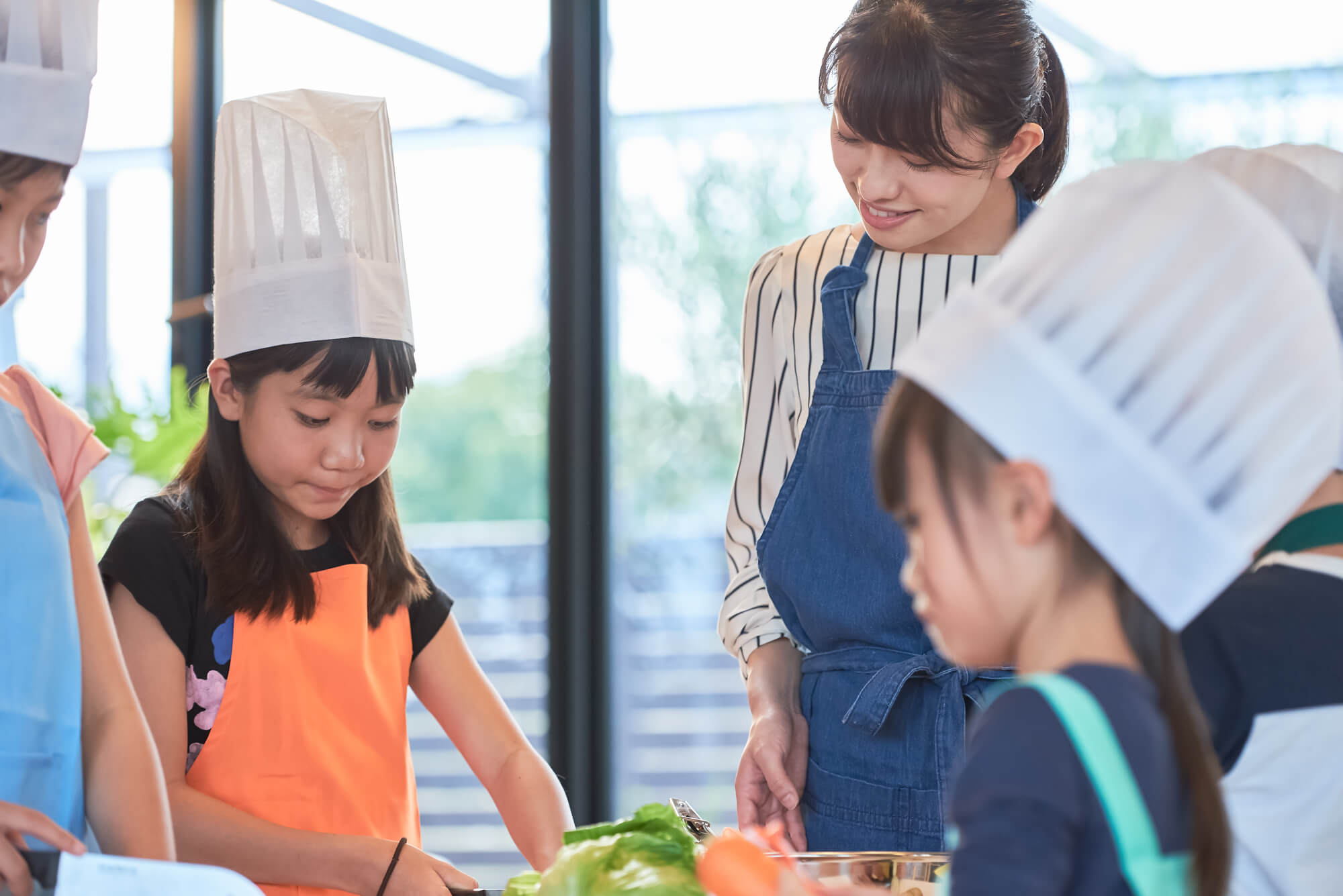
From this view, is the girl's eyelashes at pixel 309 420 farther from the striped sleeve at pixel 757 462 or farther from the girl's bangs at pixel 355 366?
the striped sleeve at pixel 757 462

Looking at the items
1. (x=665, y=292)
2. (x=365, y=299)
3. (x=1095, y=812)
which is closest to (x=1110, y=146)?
(x=665, y=292)

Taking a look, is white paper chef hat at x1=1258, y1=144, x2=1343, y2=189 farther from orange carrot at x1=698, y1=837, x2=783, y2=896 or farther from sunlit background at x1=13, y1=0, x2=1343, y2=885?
sunlit background at x1=13, y1=0, x2=1343, y2=885

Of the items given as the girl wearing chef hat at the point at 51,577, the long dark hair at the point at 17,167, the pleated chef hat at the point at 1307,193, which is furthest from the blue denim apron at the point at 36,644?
the pleated chef hat at the point at 1307,193

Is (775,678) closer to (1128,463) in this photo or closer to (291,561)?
(291,561)

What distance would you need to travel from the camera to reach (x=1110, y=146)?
2.52 m

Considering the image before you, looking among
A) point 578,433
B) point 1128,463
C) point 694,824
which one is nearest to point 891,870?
point 694,824

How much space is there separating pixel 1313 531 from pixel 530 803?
796mm

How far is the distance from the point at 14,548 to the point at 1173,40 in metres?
2.36

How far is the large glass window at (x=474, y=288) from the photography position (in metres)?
2.78

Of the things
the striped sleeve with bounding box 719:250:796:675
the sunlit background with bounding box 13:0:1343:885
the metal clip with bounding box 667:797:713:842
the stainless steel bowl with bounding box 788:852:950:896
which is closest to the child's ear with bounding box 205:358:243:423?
the striped sleeve with bounding box 719:250:796:675

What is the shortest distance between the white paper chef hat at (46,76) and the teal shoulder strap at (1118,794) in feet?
2.49

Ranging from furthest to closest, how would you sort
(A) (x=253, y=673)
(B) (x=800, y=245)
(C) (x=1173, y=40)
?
(C) (x=1173, y=40) → (B) (x=800, y=245) → (A) (x=253, y=673)

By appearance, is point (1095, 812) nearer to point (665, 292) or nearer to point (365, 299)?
point (365, 299)

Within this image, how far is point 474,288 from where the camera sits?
280cm
